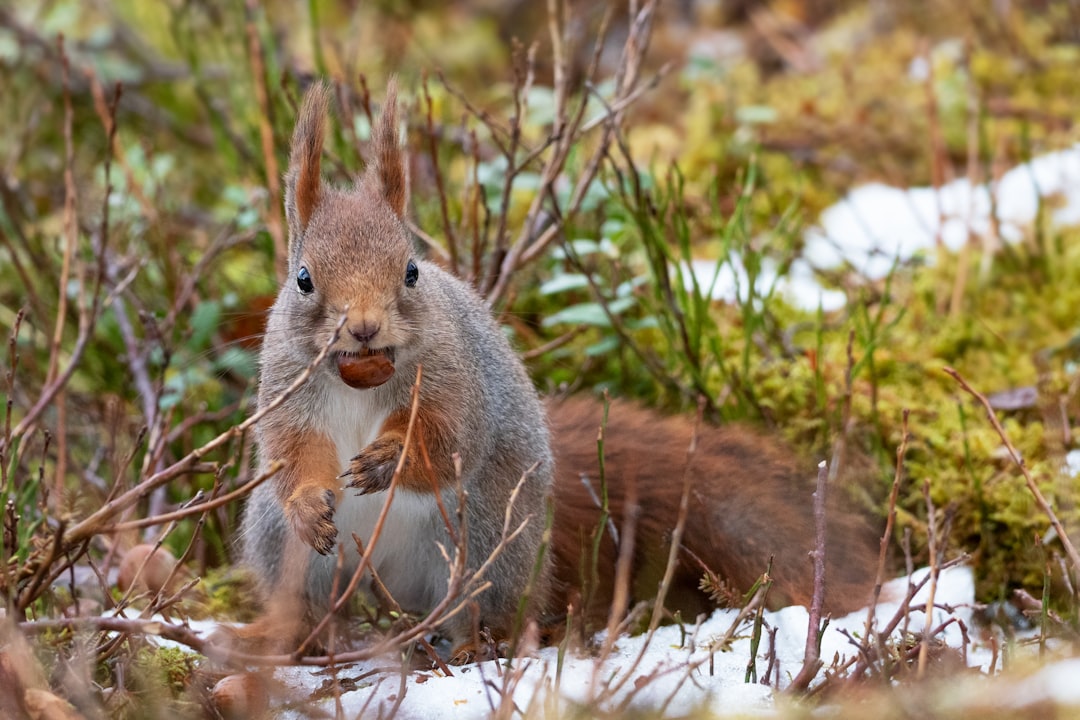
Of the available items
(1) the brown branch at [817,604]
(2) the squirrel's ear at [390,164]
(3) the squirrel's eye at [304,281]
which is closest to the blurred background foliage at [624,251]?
(3) the squirrel's eye at [304,281]

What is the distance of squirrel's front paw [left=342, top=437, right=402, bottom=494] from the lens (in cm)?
240

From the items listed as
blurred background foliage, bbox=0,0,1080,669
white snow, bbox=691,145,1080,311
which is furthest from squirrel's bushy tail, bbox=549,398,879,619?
white snow, bbox=691,145,1080,311

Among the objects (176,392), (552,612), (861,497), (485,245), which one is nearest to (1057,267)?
(861,497)

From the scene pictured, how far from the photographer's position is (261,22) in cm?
556

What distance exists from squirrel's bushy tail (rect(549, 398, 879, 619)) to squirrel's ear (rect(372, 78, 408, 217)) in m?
0.74

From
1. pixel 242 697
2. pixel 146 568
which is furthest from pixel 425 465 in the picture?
pixel 146 568

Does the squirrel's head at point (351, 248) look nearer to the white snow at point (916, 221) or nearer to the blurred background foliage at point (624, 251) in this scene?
the blurred background foliage at point (624, 251)

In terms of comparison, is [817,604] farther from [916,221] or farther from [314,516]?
[916,221]

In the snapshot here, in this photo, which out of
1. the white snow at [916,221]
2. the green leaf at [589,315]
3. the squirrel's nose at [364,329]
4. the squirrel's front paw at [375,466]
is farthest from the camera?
the white snow at [916,221]

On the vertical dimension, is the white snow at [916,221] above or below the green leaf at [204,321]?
above

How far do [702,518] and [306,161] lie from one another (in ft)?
4.04

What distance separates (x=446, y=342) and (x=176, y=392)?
4.10ft

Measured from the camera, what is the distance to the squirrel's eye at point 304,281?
98.0 inches

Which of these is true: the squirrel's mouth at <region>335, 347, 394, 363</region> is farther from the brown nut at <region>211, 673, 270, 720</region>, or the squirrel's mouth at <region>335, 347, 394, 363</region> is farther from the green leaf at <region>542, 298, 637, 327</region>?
the green leaf at <region>542, 298, 637, 327</region>
